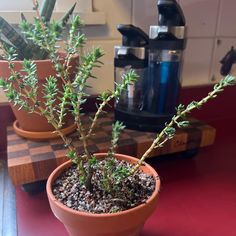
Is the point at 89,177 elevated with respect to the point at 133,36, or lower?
lower

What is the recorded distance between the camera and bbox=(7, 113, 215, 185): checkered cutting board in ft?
1.28

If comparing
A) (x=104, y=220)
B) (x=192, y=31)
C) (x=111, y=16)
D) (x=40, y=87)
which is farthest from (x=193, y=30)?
(x=104, y=220)

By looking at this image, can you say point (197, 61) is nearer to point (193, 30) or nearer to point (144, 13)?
point (193, 30)

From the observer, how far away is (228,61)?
2.44 feet

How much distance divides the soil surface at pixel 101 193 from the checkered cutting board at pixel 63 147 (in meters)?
0.07

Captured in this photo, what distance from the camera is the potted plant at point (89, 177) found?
27 cm

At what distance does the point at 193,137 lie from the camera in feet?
1.68

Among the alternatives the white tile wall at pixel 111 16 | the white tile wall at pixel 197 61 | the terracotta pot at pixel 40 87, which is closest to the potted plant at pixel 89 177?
the terracotta pot at pixel 40 87

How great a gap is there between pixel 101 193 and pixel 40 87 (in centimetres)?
22

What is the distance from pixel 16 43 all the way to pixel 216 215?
43 centimetres

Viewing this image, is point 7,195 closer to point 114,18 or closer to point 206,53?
point 114,18

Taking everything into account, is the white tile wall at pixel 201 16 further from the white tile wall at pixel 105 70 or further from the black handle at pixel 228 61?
the white tile wall at pixel 105 70

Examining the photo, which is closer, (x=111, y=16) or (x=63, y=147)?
(x=63, y=147)

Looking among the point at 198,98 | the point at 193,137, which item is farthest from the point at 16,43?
the point at 198,98
